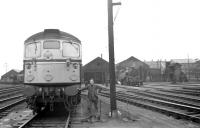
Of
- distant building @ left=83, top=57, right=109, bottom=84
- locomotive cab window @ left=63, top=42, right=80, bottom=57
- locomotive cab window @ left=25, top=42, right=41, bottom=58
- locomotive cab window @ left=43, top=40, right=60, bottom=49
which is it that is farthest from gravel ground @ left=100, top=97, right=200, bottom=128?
distant building @ left=83, top=57, right=109, bottom=84

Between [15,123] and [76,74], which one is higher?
[76,74]

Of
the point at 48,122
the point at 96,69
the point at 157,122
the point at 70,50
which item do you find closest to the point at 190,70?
the point at 96,69

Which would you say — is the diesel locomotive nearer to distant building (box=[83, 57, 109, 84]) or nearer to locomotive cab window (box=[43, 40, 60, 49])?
locomotive cab window (box=[43, 40, 60, 49])

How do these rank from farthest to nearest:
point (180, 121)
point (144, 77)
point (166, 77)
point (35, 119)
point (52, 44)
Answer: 1. point (144, 77)
2. point (166, 77)
3. point (52, 44)
4. point (35, 119)
5. point (180, 121)

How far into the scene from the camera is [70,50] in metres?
11.1

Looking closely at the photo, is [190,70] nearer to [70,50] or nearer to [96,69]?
[96,69]

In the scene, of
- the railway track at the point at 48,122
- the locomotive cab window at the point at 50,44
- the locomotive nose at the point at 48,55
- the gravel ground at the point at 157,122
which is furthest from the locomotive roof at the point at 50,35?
the gravel ground at the point at 157,122

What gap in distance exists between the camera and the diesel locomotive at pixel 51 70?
34.1 ft

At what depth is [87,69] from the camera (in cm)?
5347

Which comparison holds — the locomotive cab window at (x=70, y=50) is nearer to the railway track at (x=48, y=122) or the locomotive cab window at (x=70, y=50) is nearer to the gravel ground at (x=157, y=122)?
the railway track at (x=48, y=122)

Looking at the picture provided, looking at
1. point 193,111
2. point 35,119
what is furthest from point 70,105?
point 193,111

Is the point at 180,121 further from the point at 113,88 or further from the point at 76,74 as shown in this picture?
the point at 76,74

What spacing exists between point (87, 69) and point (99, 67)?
2.61 meters

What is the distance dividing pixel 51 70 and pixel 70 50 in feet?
4.15
